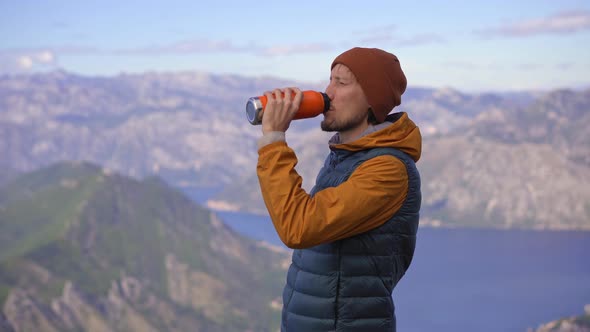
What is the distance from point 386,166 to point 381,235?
54 cm

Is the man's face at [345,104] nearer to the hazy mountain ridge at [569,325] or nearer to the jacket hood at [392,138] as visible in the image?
the jacket hood at [392,138]

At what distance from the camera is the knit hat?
5352 mm

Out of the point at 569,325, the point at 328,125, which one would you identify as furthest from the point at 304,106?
the point at 569,325

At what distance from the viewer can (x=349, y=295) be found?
5.19 meters

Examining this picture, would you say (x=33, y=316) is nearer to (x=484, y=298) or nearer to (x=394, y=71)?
(x=484, y=298)

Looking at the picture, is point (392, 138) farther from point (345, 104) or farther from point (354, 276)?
point (354, 276)

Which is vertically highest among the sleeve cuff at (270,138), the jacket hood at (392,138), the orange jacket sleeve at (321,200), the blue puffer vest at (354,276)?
the sleeve cuff at (270,138)

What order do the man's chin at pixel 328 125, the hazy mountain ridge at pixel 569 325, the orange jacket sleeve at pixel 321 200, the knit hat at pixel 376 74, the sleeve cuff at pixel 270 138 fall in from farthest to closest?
the hazy mountain ridge at pixel 569 325 < the man's chin at pixel 328 125 < the knit hat at pixel 376 74 < the sleeve cuff at pixel 270 138 < the orange jacket sleeve at pixel 321 200

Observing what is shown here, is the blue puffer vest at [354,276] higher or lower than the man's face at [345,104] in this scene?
lower

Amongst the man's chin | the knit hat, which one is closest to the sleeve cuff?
the man's chin

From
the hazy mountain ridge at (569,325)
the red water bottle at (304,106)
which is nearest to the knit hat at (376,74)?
the red water bottle at (304,106)

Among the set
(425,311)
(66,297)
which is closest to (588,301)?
(425,311)

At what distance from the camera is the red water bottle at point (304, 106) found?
5.06 metres

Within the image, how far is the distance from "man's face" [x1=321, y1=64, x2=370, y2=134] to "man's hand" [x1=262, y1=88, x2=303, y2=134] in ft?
1.35
